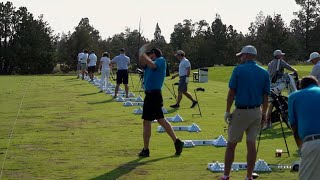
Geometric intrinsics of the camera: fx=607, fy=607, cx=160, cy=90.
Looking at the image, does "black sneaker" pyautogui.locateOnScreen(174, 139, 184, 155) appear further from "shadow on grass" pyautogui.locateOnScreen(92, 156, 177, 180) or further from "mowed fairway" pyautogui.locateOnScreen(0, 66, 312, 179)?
"shadow on grass" pyautogui.locateOnScreen(92, 156, 177, 180)

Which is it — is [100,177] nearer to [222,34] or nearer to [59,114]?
[59,114]

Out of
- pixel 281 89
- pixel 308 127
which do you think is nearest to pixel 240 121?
pixel 308 127

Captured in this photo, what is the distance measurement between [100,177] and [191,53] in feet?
255

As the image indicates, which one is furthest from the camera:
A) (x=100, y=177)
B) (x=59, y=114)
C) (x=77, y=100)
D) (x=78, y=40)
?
(x=78, y=40)

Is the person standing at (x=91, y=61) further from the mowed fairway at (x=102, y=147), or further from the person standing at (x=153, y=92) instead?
the person standing at (x=153, y=92)

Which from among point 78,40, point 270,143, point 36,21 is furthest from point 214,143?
point 36,21

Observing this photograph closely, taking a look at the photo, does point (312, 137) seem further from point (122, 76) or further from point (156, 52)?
point (122, 76)

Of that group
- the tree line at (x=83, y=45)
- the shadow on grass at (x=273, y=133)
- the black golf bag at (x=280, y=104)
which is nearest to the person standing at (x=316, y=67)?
the black golf bag at (x=280, y=104)

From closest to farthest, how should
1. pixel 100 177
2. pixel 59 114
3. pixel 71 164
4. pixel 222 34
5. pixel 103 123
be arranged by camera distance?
pixel 100 177
pixel 71 164
pixel 103 123
pixel 59 114
pixel 222 34

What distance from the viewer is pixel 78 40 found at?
84500 mm

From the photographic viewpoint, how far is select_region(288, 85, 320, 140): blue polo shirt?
6.76 metres

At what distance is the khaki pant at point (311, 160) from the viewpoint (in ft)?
22.1

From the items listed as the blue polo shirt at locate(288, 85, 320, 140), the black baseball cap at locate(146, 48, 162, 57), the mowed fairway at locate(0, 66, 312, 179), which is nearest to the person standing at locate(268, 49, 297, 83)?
the mowed fairway at locate(0, 66, 312, 179)

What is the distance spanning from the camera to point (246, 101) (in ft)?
29.3
